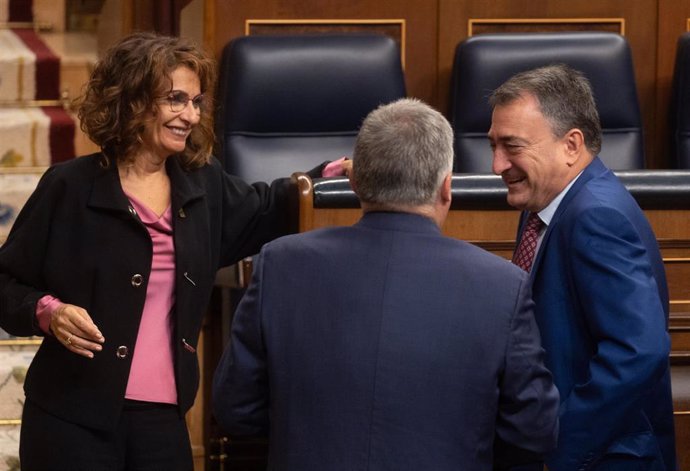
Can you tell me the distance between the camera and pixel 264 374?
1.17m

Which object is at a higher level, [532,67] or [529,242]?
[532,67]

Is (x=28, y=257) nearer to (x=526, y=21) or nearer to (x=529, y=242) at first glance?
(x=529, y=242)

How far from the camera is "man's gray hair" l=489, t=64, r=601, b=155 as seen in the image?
1.33 m

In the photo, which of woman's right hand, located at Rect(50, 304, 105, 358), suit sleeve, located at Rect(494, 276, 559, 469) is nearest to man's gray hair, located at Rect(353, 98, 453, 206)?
suit sleeve, located at Rect(494, 276, 559, 469)

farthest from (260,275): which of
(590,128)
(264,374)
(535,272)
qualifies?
(590,128)

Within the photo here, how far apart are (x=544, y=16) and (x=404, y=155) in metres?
1.79

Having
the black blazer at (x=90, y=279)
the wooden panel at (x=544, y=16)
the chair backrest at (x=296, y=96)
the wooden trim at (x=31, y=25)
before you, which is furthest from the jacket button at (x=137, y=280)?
the wooden trim at (x=31, y=25)

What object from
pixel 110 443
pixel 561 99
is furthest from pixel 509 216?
pixel 110 443

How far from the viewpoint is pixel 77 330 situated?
139 cm

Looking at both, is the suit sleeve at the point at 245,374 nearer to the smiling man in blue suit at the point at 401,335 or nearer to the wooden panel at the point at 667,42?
the smiling man in blue suit at the point at 401,335

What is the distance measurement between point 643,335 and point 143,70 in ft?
2.22

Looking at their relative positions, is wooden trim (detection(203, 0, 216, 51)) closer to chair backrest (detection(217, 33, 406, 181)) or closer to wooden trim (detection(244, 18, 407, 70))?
wooden trim (detection(244, 18, 407, 70))

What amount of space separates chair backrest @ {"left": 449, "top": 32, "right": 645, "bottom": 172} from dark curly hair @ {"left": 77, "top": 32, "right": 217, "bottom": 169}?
1105 millimetres

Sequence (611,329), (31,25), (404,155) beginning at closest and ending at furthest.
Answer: (404,155) → (611,329) → (31,25)
